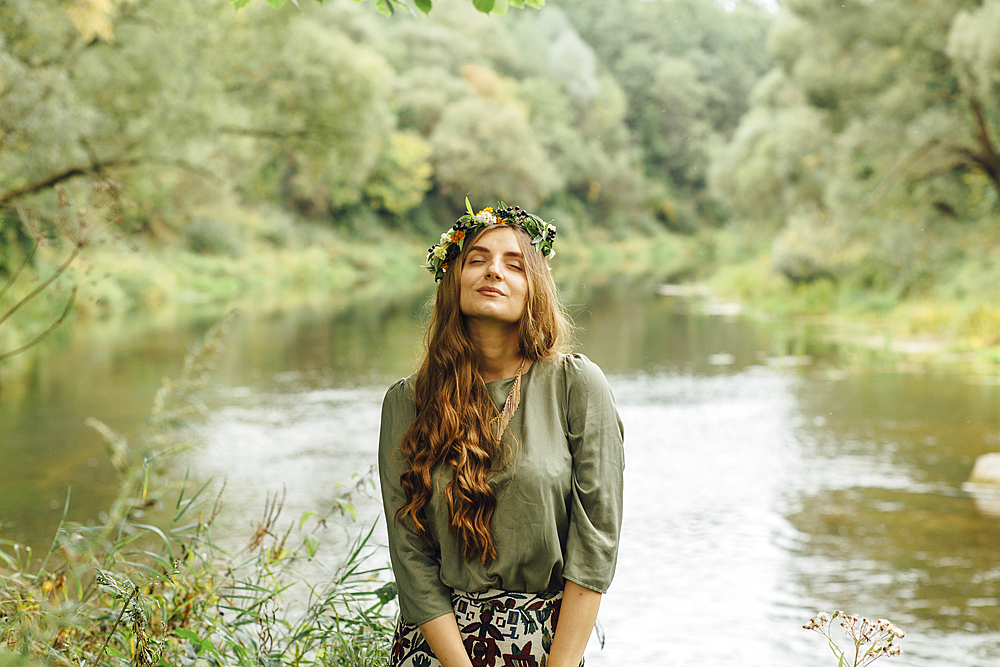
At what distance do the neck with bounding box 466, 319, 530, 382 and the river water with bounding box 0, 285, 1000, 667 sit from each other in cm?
128

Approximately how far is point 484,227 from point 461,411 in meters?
0.46

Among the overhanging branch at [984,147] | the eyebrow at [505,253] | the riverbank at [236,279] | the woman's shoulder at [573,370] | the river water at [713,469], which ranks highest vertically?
the overhanging branch at [984,147]

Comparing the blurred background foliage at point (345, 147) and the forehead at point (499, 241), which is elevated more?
the blurred background foliage at point (345, 147)

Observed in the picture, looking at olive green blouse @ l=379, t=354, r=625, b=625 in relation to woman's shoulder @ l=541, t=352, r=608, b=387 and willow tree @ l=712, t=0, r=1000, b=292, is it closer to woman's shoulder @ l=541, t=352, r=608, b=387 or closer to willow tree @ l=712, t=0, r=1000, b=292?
woman's shoulder @ l=541, t=352, r=608, b=387

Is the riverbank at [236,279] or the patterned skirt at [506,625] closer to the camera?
the patterned skirt at [506,625]

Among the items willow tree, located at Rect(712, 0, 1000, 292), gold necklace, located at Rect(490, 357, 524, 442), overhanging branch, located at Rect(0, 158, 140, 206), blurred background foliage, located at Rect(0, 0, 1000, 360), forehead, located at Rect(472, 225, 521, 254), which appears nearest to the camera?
gold necklace, located at Rect(490, 357, 524, 442)

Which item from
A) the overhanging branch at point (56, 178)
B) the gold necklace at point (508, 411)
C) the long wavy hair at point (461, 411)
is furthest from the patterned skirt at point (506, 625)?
the overhanging branch at point (56, 178)

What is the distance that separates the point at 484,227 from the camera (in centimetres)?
227

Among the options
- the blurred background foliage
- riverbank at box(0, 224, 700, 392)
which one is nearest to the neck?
the blurred background foliage

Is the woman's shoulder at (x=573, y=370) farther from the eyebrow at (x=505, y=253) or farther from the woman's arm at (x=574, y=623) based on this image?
the woman's arm at (x=574, y=623)

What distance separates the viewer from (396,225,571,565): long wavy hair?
6.83 ft

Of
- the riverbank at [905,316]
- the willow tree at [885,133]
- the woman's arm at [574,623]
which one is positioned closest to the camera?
the woman's arm at [574,623]

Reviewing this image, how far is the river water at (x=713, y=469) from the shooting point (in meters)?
4.90

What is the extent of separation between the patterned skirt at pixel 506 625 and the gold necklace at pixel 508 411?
0.37 metres
